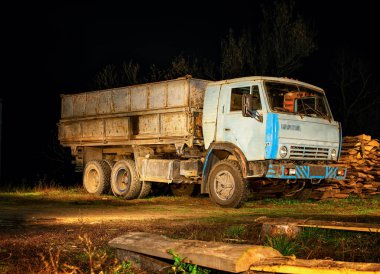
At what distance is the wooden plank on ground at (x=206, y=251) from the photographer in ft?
13.6

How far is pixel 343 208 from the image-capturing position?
12383 millimetres

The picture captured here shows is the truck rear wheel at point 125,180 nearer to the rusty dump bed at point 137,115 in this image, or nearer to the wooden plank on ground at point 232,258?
the rusty dump bed at point 137,115

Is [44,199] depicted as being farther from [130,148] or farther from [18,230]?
[18,230]

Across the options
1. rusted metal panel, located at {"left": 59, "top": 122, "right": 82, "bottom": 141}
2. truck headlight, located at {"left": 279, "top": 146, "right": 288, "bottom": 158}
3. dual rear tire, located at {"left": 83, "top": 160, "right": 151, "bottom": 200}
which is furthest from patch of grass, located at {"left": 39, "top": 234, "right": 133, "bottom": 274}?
→ rusted metal panel, located at {"left": 59, "top": 122, "right": 82, "bottom": 141}

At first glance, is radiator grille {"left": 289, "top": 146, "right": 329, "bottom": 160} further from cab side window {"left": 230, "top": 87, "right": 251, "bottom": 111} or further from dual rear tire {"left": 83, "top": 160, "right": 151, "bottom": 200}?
dual rear tire {"left": 83, "top": 160, "right": 151, "bottom": 200}

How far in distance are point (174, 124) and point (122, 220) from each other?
4506 mm

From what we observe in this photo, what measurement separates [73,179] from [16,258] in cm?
2292

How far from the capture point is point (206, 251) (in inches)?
175

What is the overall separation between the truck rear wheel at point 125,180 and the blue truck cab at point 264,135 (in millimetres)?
2945

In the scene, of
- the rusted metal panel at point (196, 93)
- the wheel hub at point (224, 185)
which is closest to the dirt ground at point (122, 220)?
the wheel hub at point (224, 185)

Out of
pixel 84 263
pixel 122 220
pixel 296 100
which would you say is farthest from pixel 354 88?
pixel 84 263

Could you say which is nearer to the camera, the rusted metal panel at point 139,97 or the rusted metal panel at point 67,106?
the rusted metal panel at point 139,97

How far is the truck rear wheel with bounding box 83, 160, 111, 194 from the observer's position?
53.2 feet

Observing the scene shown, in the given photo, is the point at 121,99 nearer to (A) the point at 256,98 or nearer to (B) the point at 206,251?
(A) the point at 256,98
